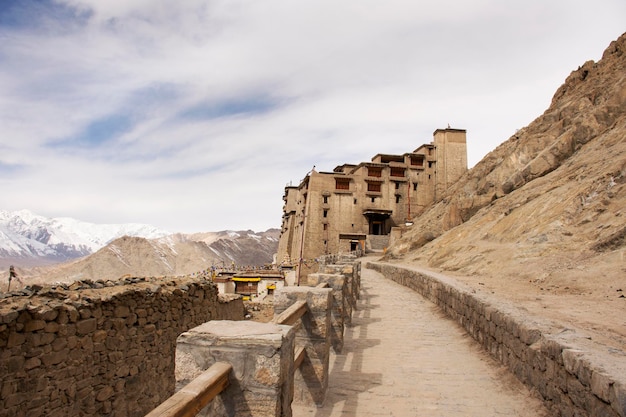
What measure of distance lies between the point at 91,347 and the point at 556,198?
17.6 metres

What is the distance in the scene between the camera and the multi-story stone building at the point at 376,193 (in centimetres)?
5378

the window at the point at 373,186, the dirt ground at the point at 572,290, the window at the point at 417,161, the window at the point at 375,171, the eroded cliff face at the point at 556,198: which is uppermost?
the window at the point at 417,161

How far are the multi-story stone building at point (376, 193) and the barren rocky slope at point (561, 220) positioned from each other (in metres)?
18.2

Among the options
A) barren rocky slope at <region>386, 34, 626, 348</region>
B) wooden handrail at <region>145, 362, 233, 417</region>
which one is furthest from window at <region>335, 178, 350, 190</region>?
wooden handrail at <region>145, 362, 233, 417</region>

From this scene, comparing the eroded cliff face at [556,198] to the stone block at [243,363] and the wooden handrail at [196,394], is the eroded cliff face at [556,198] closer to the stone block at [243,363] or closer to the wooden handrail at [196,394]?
the stone block at [243,363]

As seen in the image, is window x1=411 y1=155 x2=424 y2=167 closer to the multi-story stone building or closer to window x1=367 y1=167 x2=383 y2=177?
the multi-story stone building

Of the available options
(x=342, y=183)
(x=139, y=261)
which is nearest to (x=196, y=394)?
(x=342, y=183)

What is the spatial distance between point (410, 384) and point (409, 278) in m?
11.9

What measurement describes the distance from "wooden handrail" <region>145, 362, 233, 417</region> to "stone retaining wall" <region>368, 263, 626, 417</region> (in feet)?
9.02

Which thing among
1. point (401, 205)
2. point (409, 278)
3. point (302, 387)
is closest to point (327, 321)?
point (302, 387)

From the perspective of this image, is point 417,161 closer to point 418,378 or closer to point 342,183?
point 342,183

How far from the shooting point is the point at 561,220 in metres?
15.0

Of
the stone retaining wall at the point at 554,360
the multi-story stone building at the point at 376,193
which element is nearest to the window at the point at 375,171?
the multi-story stone building at the point at 376,193

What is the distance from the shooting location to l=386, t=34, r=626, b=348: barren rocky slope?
924 cm
